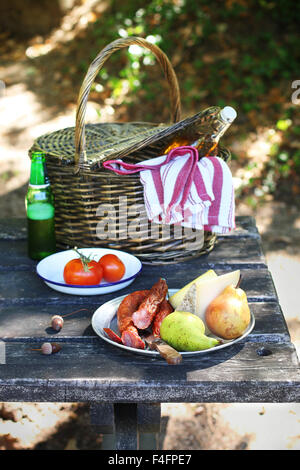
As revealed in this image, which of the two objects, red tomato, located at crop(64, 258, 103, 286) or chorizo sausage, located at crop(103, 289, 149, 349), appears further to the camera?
red tomato, located at crop(64, 258, 103, 286)

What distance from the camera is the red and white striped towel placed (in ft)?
5.28

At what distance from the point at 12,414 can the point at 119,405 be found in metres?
0.96

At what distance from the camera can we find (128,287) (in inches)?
60.5

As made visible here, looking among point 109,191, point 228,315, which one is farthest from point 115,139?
point 228,315

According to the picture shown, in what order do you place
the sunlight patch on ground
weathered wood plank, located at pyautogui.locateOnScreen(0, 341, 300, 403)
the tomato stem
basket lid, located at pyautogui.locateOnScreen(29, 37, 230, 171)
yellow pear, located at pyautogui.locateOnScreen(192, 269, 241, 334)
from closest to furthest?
1. weathered wood plank, located at pyautogui.locateOnScreen(0, 341, 300, 403)
2. yellow pear, located at pyautogui.locateOnScreen(192, 269, 241, 334)
3. the tomato stem
4. basket lid, located at pyautogui.locateOnScreen(29, 37, 230, 171)
5. the sunlight patch on ground

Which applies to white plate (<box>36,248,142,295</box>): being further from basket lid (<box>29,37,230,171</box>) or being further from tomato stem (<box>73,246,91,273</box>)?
basket lid (<box>29,37,230,171</box>)

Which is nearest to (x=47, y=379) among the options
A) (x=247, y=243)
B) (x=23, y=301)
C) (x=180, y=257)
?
(x=23, y=301)

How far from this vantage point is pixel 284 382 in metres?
1.08

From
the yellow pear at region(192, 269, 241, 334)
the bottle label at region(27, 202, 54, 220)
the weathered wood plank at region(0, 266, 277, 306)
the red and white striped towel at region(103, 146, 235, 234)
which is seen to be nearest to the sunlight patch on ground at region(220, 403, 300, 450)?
the weathered wood plank at region(0, 266, 277, 306)

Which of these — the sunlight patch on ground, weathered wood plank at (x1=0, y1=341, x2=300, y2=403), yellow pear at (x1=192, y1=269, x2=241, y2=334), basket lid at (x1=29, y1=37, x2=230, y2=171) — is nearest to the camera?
weathered wood plank at (x1=0, y1=341, x2=300, y2=403)

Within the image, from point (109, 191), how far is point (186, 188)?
231 mm

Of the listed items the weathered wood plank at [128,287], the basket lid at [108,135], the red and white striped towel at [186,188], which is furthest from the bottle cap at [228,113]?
the weathered wood plank at [128,287]

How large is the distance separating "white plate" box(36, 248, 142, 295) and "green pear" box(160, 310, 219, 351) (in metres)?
0.33

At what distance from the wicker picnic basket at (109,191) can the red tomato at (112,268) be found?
0.17 m
